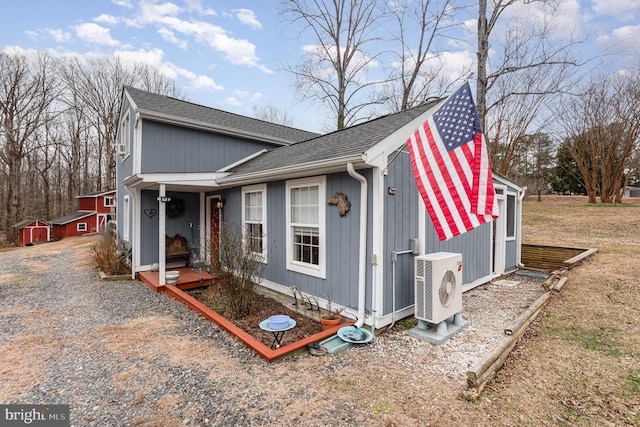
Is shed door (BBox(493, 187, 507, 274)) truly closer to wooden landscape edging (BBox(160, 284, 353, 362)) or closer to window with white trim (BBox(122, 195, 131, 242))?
wooden landscape edging (BBox(160, 284, 353, 362))

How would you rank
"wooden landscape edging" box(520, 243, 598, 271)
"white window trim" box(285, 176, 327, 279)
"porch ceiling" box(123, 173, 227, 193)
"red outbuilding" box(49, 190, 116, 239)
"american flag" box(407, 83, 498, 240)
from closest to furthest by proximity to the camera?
"american flag" box(407, 83, 498, 240)
"white window trim" box(285, 176, 327, 279)
"porch ceiling" box(123, 173, 227, 193)
"wooden landscape edging" box(520, 243, 598, 271)
"red outbuilding" box(49, 190, 116, 239)

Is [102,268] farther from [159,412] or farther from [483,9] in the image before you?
[483,9]

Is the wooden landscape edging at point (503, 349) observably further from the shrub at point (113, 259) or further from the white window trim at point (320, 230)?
the shrub at point (113, 259)

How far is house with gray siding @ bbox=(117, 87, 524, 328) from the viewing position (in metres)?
4.24

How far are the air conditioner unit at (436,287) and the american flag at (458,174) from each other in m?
0.63

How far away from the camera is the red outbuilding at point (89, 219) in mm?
19016

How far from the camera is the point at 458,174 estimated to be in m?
3.54

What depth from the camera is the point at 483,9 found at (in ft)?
35.1

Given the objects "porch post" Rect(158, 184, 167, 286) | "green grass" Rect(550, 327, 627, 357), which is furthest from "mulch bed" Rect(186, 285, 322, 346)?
"green grass" Rect(550, 327, 627, 357)

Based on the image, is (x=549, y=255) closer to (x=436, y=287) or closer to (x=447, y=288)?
(x=447, y=288)

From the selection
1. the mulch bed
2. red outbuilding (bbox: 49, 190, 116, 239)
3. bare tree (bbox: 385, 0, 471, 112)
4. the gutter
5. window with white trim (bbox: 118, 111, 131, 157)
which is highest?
bare tree (bbox: 385, 0, 471, 112)

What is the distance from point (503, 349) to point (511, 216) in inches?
209

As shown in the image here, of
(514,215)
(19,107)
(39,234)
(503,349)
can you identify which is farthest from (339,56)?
(19,107)

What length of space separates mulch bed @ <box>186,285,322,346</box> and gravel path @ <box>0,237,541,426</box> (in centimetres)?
44
